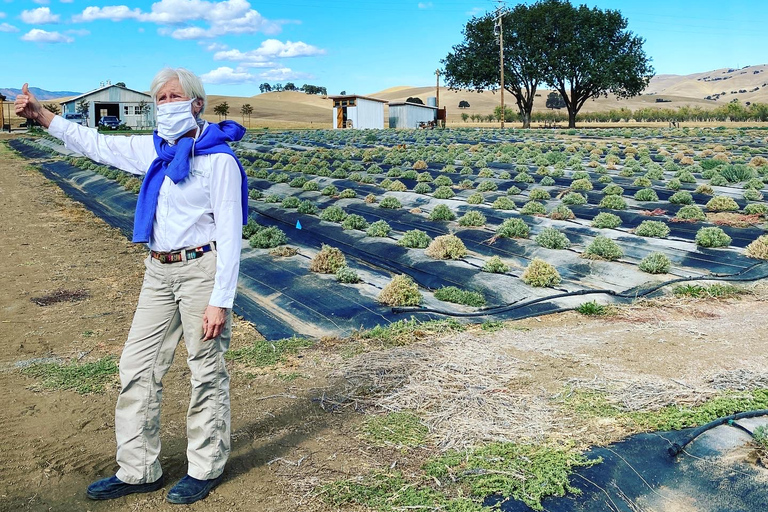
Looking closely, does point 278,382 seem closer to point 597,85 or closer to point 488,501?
point 488,501

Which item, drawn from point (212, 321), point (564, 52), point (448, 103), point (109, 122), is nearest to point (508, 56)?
point (564, 52)

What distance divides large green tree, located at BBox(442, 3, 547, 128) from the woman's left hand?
60.2 metres

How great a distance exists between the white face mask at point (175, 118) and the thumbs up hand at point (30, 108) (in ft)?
2.37

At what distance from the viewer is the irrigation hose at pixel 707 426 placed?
14.0 ft

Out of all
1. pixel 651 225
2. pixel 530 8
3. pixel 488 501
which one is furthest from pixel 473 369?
pixel 530 8

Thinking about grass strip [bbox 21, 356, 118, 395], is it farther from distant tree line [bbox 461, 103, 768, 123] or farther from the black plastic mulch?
distant tree line [bbox 461, 103, 768, 123]

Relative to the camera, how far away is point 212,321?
149 inches

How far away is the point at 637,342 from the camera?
6938 mm

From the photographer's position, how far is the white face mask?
3.78 m

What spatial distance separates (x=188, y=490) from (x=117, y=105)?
6802 centimetres

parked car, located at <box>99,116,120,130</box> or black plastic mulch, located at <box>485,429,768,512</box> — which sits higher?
parked car, located at <box>99,116,120,130</box>

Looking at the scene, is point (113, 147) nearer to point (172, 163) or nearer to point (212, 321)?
point (172, 163)

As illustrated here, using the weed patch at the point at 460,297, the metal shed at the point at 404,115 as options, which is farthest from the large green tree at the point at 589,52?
the weed patch at the point at 460,297

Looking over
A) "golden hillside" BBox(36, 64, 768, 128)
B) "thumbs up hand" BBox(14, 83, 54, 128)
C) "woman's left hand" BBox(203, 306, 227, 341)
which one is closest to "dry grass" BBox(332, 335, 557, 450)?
"woman's left hand" BBox(203, 306, 227, 341)
